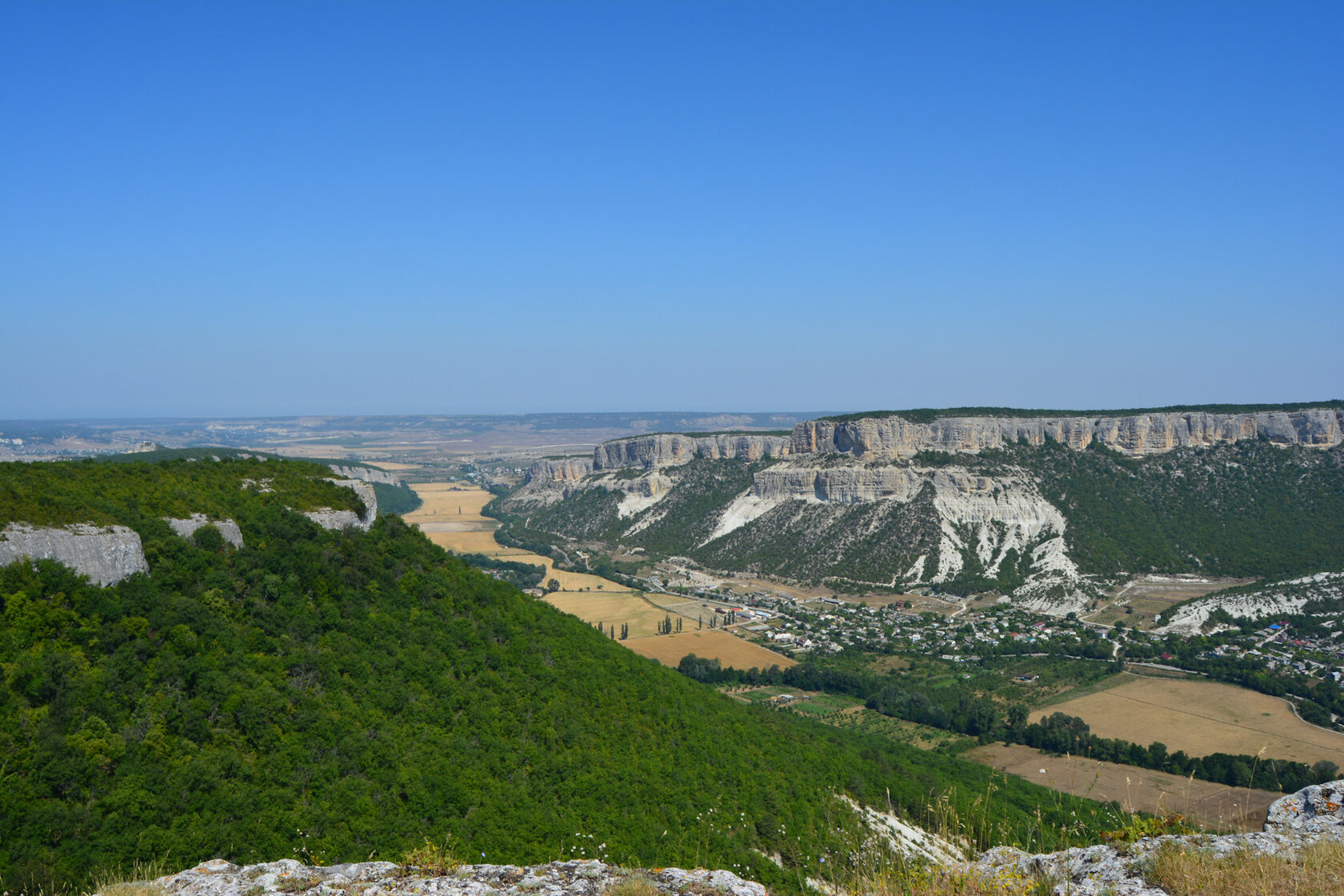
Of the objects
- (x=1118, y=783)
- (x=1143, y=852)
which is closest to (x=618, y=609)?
(x=1118, y=783)

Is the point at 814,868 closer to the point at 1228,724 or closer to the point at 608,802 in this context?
the point at 608,802

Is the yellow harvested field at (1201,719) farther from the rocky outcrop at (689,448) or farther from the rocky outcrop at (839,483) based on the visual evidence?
the rocky outcrop at (689,448)

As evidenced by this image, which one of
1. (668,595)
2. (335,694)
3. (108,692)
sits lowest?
(668,595)

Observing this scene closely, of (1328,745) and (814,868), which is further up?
(814,868)

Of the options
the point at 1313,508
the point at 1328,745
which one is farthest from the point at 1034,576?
the point at 1328,745

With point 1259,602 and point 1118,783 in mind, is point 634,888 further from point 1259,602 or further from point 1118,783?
point 1259,602

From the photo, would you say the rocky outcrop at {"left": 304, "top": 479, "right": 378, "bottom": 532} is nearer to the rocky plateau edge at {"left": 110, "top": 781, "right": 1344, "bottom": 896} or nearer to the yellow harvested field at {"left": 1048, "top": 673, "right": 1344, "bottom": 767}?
the rocky plateau edge at {"left": 110, "top": 781, "right": 1344, "bottom": 896}
